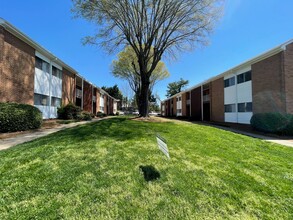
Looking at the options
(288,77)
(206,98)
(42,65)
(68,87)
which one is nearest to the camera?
(288,77)

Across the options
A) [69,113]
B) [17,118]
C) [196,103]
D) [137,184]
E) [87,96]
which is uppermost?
[87,96]

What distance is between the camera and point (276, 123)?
13.3m

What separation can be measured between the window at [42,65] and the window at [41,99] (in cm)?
245

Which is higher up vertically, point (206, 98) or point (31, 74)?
point (31, 74)

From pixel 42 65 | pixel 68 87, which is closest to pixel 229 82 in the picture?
pixel 68 87

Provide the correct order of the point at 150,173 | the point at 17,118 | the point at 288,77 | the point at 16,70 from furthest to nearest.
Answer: the point at 288,77 < the point at 16,70 < the point at 17,118 < the point at 150,173

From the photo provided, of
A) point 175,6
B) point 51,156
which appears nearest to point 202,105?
point 175,6

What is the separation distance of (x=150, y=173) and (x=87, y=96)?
27.3 metres

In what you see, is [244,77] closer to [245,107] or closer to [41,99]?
[245,107]

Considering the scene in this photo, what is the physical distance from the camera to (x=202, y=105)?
28.8 meters

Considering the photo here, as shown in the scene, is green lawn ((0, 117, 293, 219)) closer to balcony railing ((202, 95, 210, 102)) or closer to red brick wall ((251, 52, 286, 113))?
red brick wall ((251, 52, 286, 113))

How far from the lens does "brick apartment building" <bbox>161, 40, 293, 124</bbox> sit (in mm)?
14555

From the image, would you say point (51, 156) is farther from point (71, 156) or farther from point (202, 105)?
point (202, 105)

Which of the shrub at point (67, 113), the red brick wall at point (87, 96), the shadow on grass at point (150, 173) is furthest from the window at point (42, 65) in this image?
the shadow on grass at point (150, 173)
